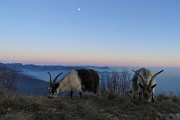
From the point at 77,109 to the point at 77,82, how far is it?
6.42 metres

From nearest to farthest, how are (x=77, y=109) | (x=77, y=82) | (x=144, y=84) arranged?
(x=77, y=109) → (x=144, y=84) → (x=77, y=82)

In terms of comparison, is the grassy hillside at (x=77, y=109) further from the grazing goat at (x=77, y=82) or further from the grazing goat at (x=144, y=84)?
the grazing goat at (x=77, y=82)

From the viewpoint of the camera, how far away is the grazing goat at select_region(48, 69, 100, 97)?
1773cm

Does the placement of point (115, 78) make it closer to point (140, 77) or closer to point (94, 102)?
point (140, 77)

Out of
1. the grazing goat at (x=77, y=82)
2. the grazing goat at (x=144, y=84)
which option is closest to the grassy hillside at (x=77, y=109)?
the grazing goat at (x=144, y=84)

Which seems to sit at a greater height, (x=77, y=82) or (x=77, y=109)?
(x=77, y=82)

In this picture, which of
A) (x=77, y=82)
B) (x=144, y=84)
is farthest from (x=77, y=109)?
(x=77, y=82)

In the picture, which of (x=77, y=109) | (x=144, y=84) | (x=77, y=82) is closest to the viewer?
(x=77, y=109)

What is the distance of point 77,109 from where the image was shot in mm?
11570

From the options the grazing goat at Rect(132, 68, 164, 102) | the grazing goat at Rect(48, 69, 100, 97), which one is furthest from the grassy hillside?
the grazing goat at Rect(48, 69, 100, 97)

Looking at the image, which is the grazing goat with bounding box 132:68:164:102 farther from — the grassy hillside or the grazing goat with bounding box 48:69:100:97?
the grazing goat with bounding box 48:69:100:97

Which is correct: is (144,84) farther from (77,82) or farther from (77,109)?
(77,109)

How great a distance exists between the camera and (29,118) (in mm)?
9625

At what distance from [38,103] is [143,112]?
469 cm
